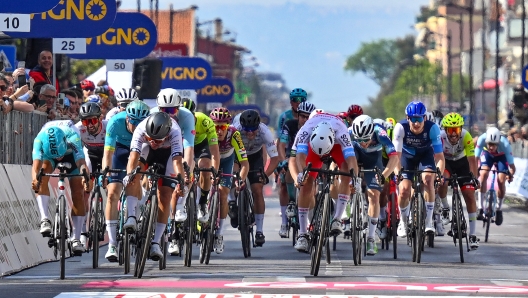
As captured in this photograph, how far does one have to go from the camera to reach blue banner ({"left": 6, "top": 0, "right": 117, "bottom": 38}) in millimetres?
21922

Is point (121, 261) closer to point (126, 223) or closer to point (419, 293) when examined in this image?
point (126, 223)

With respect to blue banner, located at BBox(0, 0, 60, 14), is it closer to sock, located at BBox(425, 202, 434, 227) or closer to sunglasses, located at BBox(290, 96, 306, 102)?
sunglasses, located at BBox(290, 96, 306, 102)

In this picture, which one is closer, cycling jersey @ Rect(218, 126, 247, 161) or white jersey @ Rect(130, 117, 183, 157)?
white jersey @ Rect(130, 117, 183, 157)

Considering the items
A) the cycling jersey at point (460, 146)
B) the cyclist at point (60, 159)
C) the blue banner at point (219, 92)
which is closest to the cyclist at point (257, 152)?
the cycling jersey at point (460, 146)

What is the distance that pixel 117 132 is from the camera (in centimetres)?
1565

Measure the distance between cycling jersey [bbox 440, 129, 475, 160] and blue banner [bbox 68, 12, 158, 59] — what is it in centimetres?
812

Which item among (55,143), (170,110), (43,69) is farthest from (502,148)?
(55,143)

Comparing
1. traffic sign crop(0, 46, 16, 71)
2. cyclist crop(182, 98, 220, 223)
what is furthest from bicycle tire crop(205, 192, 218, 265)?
traffic sign crop(0, 46, 16, 71)

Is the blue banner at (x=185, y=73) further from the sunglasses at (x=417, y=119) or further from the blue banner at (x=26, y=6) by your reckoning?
the blue banner at (x=26, y=6)

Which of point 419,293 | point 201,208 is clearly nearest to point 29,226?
point 201,208

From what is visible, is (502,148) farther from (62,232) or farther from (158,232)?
(62,232)

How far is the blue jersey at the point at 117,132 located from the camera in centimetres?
1540

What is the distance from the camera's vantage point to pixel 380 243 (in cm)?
2120

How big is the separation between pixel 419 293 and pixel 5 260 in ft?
15.2
